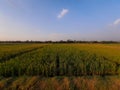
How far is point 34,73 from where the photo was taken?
37.9 ft

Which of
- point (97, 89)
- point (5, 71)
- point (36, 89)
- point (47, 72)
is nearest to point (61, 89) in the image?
point (36, 89)

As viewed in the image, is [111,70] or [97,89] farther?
[111,70]

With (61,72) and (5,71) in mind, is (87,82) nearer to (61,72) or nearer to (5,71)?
(61,72)

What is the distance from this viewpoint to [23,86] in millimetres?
8625

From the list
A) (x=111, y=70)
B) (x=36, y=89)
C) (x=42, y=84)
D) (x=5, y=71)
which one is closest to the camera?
(x=36, y=89)

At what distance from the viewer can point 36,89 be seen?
27.6 ft

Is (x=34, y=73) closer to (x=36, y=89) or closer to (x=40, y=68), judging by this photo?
(x=40, y=68)

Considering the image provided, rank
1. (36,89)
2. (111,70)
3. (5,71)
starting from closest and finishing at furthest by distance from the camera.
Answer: (36,89) → (5,71) → (111,70)

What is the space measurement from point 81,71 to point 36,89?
186 inches

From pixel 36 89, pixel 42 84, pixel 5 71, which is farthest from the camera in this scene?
pixel 5 71

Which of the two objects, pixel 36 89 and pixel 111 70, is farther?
pixel 111 70

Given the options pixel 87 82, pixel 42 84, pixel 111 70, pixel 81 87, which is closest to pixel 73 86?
pixel 81 87

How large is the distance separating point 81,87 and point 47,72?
11.7ft

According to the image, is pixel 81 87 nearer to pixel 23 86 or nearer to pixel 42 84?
pixel 42 84
